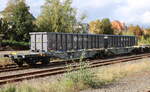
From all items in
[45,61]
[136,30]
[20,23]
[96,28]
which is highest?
[20,23]

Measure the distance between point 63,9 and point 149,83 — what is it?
4798 centimetres

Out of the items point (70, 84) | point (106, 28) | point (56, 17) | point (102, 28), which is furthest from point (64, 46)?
point (106, 28)

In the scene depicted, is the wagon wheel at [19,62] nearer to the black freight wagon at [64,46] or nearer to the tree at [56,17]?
the black freight wagon at [64,46]

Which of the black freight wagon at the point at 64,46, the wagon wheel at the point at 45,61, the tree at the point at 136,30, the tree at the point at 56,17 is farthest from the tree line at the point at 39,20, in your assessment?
the tree at the point at 136,30

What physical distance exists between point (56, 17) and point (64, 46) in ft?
104

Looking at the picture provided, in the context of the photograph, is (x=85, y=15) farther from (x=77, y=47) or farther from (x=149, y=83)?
(x=149, y=83)

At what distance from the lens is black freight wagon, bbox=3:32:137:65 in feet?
73.2

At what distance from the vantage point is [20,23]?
5372 centimetres

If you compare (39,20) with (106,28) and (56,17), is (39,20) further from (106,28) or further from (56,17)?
(106,28)

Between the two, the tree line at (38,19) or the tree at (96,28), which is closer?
the tree line at (38,19)

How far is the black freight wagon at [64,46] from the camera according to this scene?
22.3 m

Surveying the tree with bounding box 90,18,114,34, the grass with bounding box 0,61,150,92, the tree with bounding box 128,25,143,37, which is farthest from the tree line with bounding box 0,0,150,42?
the tree with bounding box 128,25,143,37

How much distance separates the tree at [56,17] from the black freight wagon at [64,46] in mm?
24115

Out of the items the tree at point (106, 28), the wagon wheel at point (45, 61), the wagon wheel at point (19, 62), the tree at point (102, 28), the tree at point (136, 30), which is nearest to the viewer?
the wagon wheel at point (19, 62)
